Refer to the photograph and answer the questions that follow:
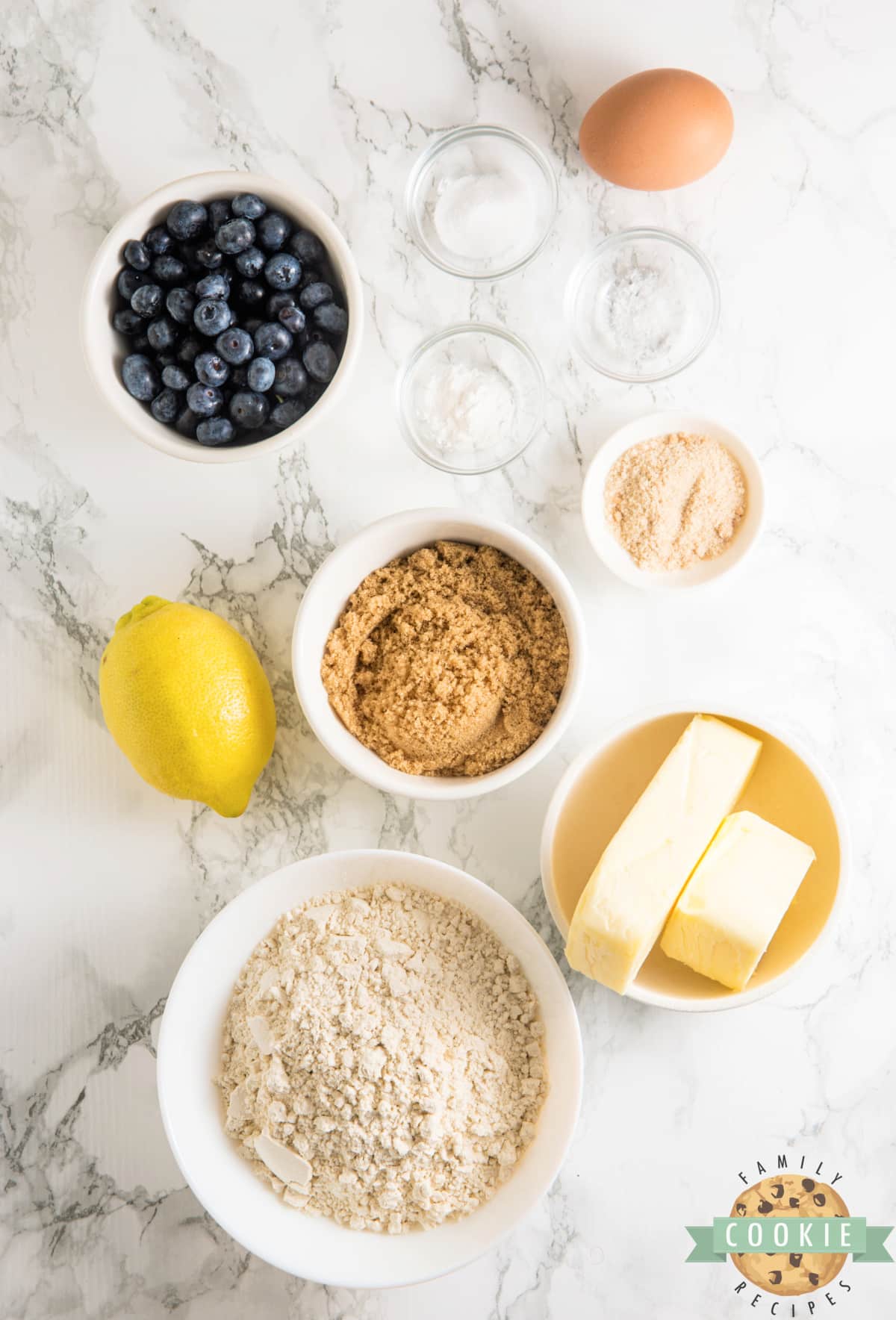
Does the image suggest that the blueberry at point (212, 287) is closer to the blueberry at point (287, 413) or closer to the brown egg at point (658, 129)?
the blueberry at point (287, 413)

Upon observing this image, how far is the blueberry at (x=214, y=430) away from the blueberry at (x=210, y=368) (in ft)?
0.07

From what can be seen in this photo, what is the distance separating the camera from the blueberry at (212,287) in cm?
107

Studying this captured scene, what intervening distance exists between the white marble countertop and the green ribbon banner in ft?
0.06

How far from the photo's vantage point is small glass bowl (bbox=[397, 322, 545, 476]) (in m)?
1.23

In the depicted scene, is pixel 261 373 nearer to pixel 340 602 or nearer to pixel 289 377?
pixel 289 377

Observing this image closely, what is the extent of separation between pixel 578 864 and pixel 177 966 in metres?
0.58

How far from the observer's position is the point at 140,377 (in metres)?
1.10

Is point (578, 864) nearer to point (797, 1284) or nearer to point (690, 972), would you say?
point (690, 972)

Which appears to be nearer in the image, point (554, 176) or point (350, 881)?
point (350, 881)

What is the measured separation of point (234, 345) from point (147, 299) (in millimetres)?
122

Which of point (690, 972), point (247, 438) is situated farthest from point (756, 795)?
point (247, 438)

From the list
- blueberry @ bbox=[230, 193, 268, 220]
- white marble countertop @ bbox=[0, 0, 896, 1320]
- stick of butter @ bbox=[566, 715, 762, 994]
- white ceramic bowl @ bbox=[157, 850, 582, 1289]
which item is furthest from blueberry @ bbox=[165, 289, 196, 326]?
stick of butter @ bbox=[566, 715, 762, 994]

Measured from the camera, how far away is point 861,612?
4.22 feet

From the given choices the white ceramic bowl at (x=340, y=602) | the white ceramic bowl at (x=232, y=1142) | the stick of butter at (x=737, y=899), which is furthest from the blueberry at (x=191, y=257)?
the stick of butter at (x=737, y=899)
